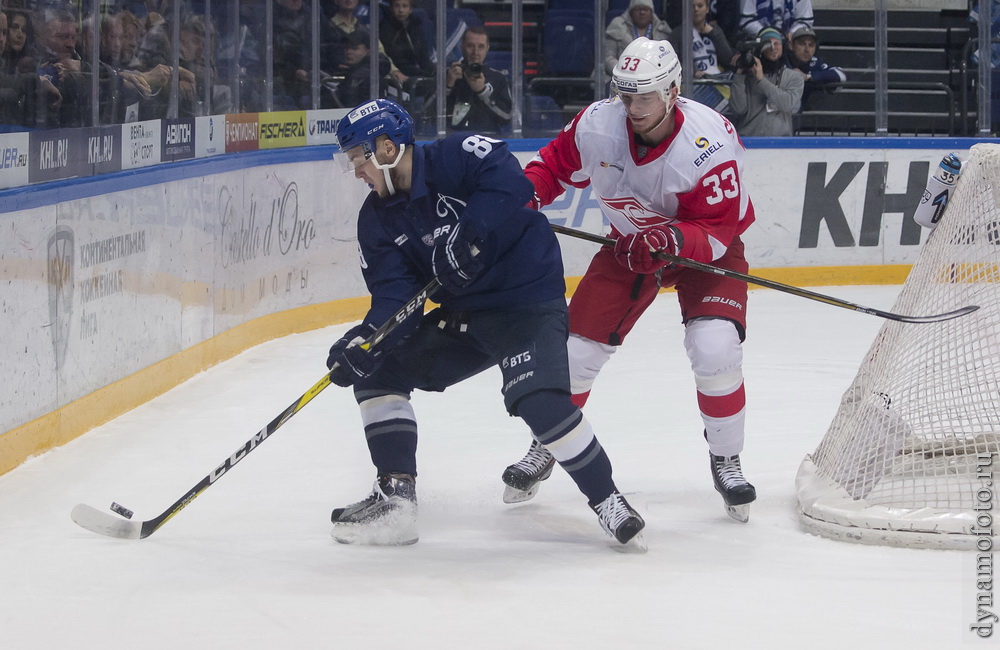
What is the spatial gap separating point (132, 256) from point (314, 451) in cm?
106

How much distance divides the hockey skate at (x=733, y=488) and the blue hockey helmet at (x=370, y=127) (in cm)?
113

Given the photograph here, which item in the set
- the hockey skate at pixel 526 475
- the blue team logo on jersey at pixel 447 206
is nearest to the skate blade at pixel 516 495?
the hockey skate at pixel 526 475

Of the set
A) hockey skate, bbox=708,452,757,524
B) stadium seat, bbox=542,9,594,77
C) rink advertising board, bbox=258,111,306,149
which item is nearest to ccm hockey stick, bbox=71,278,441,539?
hockey skate, bbox=708,452,757,524

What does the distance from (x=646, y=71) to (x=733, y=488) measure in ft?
3.33

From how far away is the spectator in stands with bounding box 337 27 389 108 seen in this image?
253 inches

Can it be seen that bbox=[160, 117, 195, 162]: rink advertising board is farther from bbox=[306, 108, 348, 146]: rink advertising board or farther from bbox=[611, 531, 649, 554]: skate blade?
bbox=[611, 531, 649, 554]: skate blade

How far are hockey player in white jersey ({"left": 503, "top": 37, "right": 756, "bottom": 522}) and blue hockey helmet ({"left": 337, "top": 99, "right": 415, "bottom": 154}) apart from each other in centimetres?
55

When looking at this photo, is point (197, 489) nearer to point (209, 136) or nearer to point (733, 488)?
point (733, 488)

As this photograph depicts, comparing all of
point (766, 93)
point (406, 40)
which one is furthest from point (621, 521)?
point (766, 93)

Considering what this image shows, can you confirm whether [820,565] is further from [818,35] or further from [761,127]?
[818,35]

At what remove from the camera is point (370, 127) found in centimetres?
266

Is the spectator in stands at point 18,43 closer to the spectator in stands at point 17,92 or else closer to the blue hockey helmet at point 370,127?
the spectator in stands at point 17,92

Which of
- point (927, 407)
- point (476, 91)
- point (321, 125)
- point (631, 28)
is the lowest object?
point (927, 407)

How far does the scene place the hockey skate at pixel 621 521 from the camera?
105 inches
